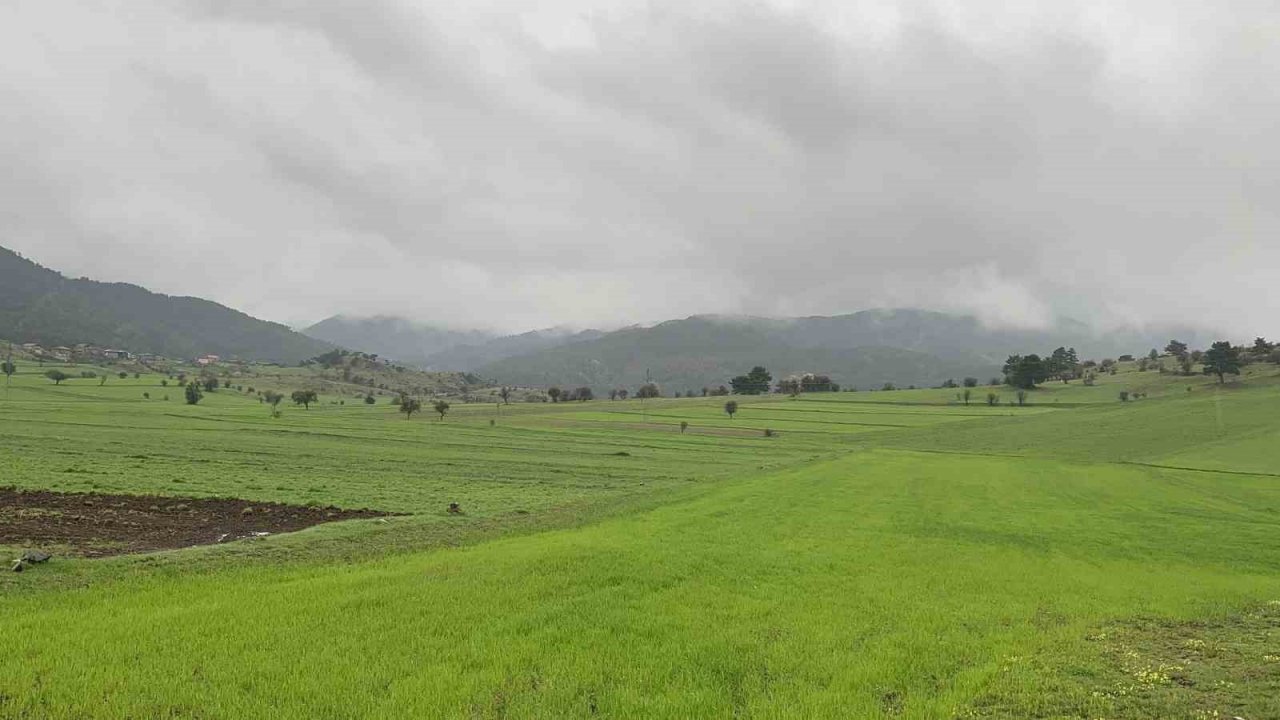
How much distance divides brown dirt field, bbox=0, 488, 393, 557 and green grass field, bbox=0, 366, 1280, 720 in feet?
10.4

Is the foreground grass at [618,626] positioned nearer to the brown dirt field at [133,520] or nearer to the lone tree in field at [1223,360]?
the brown dirt field at [133,520]

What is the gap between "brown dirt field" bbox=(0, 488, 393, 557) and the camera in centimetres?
2520

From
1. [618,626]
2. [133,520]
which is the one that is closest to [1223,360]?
[618,626]

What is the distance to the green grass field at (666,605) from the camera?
36.8 ft

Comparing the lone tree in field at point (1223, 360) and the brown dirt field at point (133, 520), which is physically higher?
the lone tree in field at point (1223, 360)

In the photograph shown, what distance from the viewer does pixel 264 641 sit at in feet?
44.1

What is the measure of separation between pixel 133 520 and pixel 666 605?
2721cm

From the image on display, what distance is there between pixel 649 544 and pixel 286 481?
34794 millimetres

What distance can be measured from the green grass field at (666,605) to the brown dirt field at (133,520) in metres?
3.17

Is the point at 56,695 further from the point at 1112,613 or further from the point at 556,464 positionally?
the point at 556,464

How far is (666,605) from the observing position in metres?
17.2

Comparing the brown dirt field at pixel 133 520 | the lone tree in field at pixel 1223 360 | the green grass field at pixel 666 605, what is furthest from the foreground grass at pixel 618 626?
the lone tree in field at pixel 1223 360

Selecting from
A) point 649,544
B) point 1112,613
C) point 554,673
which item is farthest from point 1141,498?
point 554,673

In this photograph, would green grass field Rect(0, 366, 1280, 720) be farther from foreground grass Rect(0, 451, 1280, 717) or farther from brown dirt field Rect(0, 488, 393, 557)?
brown dirt field Rect(0, 488, 393, 557)
